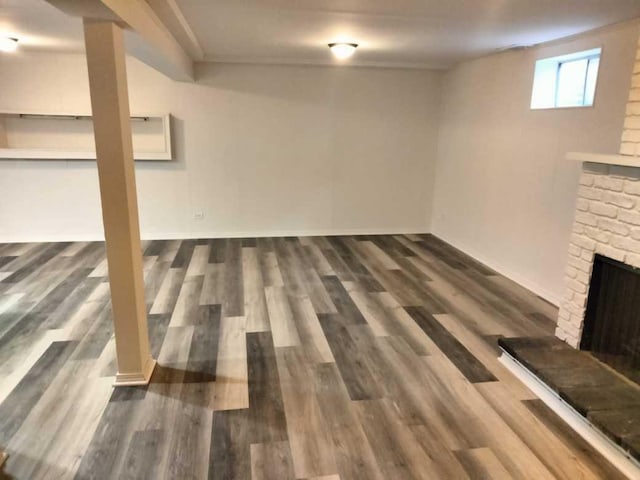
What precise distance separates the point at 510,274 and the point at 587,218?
1736mm

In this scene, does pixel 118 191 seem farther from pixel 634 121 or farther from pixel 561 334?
pixel 561 334

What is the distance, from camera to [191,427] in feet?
7.52

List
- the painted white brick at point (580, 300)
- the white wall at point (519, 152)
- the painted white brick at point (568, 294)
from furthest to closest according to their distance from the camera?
the white wall at point (519, 152) → the painted white brick at point (568, 294) → the painted white brick at point (580, 300)

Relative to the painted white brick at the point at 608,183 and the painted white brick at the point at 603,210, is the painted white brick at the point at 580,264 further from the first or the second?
the painted white brick at the point at 608,183

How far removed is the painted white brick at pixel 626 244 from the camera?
8.45 ft

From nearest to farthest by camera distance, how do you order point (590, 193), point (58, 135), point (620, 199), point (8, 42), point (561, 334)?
1. point (620, 199)
2. point (590, 193)
3. point (561, 334)
4. point (8, 42)
5. point (58, 135)

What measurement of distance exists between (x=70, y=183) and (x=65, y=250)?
89 cm

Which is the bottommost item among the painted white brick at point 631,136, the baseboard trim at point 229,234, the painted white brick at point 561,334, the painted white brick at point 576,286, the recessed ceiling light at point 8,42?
the painted white brick at point 561,334

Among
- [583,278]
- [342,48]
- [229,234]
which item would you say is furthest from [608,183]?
[229,234]

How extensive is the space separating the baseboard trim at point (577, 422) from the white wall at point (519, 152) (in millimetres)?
1422

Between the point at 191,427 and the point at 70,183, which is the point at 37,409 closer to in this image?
the point at 191,427

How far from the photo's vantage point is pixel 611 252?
9.04 ft

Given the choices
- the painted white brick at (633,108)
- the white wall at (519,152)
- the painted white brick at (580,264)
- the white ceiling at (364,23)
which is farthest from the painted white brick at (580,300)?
the white ceiling at (364,23)

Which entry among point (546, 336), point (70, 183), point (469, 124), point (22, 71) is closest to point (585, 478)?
point (546, 336)
